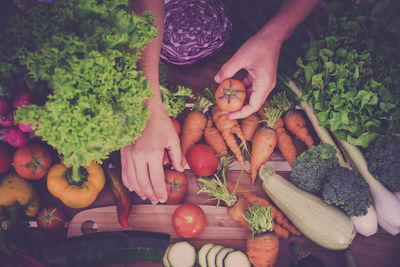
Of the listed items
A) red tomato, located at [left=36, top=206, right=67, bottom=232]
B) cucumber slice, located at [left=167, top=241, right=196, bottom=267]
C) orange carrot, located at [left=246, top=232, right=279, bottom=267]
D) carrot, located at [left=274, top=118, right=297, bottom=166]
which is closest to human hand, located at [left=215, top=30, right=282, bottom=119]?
carrot, located at [left=274, top=118, right=297, bottom=166]

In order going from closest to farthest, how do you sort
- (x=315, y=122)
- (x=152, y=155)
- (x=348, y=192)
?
(x=152, y=155)
(x=348, y=192)
(x=315, y=122)

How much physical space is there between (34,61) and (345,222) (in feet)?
4.82

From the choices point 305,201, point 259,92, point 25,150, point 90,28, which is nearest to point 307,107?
point 259,92

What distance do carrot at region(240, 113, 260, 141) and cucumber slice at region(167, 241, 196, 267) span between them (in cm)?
69

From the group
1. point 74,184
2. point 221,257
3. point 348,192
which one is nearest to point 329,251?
point 348,192

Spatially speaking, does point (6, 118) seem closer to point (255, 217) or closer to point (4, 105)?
point (4, 105)

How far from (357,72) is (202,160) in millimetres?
861

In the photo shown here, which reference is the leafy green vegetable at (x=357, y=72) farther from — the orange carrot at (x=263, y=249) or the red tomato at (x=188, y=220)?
the red tomato at (x=188, y=220)

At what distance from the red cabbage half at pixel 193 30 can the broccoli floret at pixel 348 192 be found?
0.95m

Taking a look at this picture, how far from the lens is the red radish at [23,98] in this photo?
1017 millimetres

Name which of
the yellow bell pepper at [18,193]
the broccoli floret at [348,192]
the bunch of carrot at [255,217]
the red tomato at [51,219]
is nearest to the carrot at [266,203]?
the bunch of carrot at [255,217]

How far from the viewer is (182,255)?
4.37 feet

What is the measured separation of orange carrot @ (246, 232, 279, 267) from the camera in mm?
1283

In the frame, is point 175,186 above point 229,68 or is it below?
below
